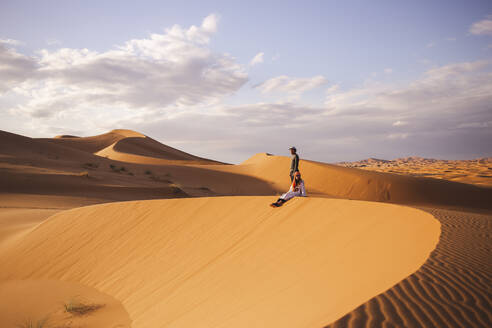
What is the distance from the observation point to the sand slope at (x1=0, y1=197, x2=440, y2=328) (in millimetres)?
3366

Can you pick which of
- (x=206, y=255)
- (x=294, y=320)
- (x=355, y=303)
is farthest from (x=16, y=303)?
(x=355, y=303)

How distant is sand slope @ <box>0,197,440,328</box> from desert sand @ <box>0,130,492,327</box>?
26 mm

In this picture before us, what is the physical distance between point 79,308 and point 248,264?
2.96 meters

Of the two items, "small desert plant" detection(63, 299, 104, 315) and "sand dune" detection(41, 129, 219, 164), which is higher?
"sand dune" detection(41, 129, 219, 164)

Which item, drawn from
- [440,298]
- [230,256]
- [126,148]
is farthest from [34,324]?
[126,148]

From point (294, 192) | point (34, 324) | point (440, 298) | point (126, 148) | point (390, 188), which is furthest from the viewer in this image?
point (126, 148)

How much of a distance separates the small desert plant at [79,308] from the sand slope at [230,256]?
0.47 metres

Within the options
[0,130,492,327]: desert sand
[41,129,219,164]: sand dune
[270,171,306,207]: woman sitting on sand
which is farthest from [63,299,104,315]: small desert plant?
[41,129,219,164]: sand dune

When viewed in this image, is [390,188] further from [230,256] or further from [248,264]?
[248,264]

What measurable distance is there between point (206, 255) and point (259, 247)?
1.14 metres

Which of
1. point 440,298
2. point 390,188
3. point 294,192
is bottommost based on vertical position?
point 390,188

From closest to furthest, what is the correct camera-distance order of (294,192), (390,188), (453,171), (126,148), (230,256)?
(230,256), (294,192), (390,188), (453,171), (126,148)

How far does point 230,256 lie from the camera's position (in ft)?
18.8

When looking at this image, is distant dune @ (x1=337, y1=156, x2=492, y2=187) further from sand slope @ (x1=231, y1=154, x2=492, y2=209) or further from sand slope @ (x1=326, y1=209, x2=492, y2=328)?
sand slope @ (x1=326, y1=209, x2=492, y2=328)
